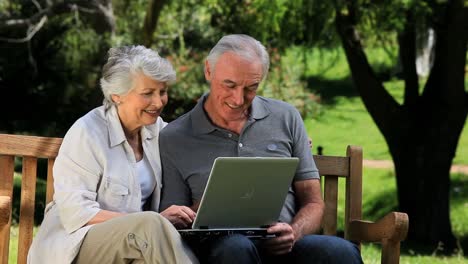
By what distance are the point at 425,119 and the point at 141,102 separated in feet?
24.9

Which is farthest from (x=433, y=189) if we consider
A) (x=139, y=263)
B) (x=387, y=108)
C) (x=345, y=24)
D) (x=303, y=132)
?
(x=139, y=263)

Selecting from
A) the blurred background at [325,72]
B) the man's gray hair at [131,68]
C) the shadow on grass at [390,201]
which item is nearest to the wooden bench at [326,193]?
the man's gray hair at [131,68]

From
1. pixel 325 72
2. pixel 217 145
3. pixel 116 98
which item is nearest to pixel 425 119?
pixel 325 72

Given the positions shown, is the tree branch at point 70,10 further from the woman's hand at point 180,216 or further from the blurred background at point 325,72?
the woman's hand at point 180,216

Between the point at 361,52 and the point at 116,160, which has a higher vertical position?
the point at 116,160

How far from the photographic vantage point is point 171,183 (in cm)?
424

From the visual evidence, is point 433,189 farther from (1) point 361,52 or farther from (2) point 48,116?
(2) point 48,116

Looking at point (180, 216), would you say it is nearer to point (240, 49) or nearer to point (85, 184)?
point (85, 184)

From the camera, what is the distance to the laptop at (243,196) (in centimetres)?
379

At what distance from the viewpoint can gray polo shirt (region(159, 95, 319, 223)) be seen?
424 centimetres

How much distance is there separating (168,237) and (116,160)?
0.47 meters

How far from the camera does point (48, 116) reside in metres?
15.1

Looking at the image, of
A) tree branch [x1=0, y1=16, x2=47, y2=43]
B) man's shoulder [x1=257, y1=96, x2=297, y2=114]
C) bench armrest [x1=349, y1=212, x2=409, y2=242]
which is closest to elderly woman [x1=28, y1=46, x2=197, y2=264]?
man's shoulder [x1=257, y1=96, x2=297, y2=114]

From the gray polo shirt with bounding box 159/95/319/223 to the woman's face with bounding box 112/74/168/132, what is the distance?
22 cm
